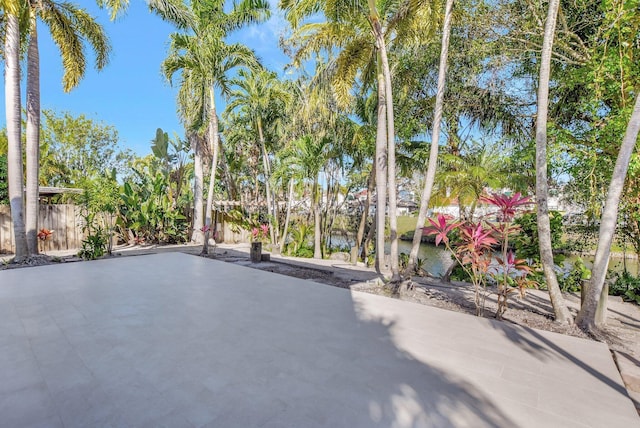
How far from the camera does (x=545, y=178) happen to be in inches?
154

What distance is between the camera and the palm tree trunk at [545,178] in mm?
3850

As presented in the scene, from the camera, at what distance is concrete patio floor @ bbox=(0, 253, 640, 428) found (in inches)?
76.2

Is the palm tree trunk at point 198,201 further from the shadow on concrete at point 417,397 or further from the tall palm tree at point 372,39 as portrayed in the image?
the shadow on concrete at point 417,397

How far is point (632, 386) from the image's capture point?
249cm

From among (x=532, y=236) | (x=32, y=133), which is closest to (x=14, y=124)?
(x=32, y=133)

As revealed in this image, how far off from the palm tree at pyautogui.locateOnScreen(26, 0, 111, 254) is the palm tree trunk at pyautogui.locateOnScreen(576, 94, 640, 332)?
11.0m

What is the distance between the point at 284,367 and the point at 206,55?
9.84m

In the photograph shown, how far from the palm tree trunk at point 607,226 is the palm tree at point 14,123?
35.7 ft

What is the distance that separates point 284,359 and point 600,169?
564 cm

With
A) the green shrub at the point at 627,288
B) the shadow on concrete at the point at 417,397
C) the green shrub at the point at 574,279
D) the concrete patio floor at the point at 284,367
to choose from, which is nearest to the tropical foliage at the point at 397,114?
the green shrub at the point at 627,288

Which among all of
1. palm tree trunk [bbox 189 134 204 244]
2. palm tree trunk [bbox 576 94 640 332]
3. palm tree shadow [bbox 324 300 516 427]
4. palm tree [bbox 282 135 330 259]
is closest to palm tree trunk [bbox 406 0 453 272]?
palm tree trunk [bbox 576 94 640 332]

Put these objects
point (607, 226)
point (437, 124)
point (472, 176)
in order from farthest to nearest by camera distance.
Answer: point (472, 176) < point (437, 124) < point (607, 226)

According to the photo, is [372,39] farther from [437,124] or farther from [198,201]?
[198,201]

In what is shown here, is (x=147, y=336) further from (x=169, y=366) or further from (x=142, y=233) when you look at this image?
(x=142, y=233)
